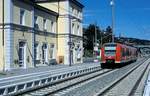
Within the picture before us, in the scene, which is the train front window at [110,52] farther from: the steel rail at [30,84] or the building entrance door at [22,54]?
the steel rail at [30,84]

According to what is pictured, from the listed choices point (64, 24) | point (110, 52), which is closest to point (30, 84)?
point (110, 52)

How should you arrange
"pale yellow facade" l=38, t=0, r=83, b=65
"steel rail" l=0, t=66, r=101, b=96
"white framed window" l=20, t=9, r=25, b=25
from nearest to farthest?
"steel rail" l=0, t=66, r=101, b=96, "white framed window" l=20, t=9, r=25, b=25, "pale yellow facade" l=38, t=0, r=83, b=65

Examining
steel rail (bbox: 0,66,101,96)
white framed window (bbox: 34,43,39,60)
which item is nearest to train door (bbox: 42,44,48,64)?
white framed window (bbox: 34,43,39,60)

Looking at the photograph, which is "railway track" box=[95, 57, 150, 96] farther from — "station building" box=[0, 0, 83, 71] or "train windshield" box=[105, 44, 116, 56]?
"train windshield" box=[105, 44, 116, 56]

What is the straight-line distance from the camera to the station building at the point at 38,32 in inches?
1561

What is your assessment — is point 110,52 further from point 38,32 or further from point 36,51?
point 38,32

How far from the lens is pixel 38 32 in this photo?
163ft

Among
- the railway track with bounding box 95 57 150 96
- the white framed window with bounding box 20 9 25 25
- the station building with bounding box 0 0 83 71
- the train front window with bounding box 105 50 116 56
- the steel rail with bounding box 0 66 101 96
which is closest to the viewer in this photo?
the steel rail with bounding box 0 66 101 96

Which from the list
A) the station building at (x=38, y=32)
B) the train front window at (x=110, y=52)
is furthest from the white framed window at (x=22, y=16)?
the train front window at (x=110, y=52)

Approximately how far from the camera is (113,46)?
4700 cm

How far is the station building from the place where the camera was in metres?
39.7

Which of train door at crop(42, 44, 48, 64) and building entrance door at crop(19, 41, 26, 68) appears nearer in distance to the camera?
building entrance door at crop(19, 41, 26, 68)

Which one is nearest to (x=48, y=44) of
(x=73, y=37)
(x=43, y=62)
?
(x=43, y=62)

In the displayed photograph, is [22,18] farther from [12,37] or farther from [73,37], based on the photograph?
[73,37]
